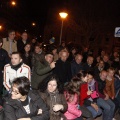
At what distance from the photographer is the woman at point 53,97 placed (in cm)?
460

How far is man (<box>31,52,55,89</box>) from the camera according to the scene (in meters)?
5.86

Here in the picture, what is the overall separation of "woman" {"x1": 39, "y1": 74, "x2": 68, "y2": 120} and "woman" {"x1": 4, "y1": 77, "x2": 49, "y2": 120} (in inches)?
23.0

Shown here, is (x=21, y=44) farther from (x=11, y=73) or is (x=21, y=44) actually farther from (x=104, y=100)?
(x=104, y=100)

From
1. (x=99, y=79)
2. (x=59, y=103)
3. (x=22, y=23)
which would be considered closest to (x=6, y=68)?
(x=59, y=103)

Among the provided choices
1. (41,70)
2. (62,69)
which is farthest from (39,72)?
(62,69)

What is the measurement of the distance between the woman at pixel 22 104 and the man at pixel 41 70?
6.16 feet

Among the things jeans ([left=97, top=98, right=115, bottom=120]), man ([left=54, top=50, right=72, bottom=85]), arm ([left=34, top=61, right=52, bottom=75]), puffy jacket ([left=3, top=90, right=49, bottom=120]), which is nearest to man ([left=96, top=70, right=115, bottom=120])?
jeans ([left=97, top=98, right=115, bottom=120])

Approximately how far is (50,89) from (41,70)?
1284 mm

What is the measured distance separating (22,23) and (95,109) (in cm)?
4918

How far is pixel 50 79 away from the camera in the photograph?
15.9ft

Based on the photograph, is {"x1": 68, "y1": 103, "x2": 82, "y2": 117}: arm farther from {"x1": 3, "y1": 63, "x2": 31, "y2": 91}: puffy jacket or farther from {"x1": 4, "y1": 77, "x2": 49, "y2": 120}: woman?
{"x1": 3, "y1": 63, "x2": 31, "y2": 91}: puffy jacket

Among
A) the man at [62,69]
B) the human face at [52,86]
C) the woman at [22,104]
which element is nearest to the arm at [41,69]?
the man at [62,69]

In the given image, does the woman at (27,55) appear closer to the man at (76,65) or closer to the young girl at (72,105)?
the man at (76,65)

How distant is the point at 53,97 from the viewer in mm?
4672
